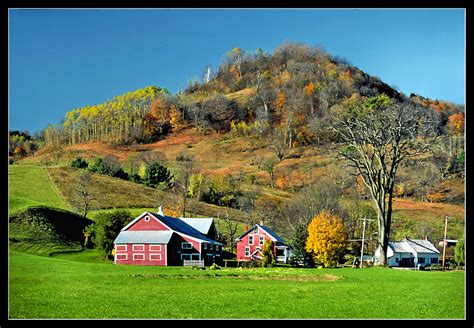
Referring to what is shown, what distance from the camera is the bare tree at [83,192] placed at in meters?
44.2

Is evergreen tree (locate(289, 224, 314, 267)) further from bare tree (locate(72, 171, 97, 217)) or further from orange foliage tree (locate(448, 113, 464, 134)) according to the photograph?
orange foliage tree (locate(448, 113, 464, 134))

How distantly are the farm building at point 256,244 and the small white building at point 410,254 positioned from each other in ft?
26.1

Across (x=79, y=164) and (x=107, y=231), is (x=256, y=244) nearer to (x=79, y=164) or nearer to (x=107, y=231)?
(x=107, y=231)

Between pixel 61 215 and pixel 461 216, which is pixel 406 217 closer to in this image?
pixel 461 216

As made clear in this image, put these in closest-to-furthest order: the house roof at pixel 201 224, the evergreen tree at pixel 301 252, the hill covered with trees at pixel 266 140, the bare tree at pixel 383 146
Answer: the bare tree at pixel 383 146, the evergreen tree at pixel 301 252, the house roof at pixel 201 224, the hill covered with trees at pixel 266 140

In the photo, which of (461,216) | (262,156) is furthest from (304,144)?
(461,216)

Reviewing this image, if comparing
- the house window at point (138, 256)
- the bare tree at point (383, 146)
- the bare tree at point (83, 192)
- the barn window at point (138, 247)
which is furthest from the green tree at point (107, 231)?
the bare tree at point (383, 146)

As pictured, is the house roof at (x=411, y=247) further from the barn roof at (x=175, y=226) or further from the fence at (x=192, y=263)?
the fence at (x=192, y=263)

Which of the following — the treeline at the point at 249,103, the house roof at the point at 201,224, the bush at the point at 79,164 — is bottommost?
the house roof at the point at 201,224

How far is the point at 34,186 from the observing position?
49062 mm

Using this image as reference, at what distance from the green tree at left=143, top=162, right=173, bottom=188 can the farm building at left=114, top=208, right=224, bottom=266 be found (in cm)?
2244

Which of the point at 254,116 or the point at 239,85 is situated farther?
the point at 239,85
